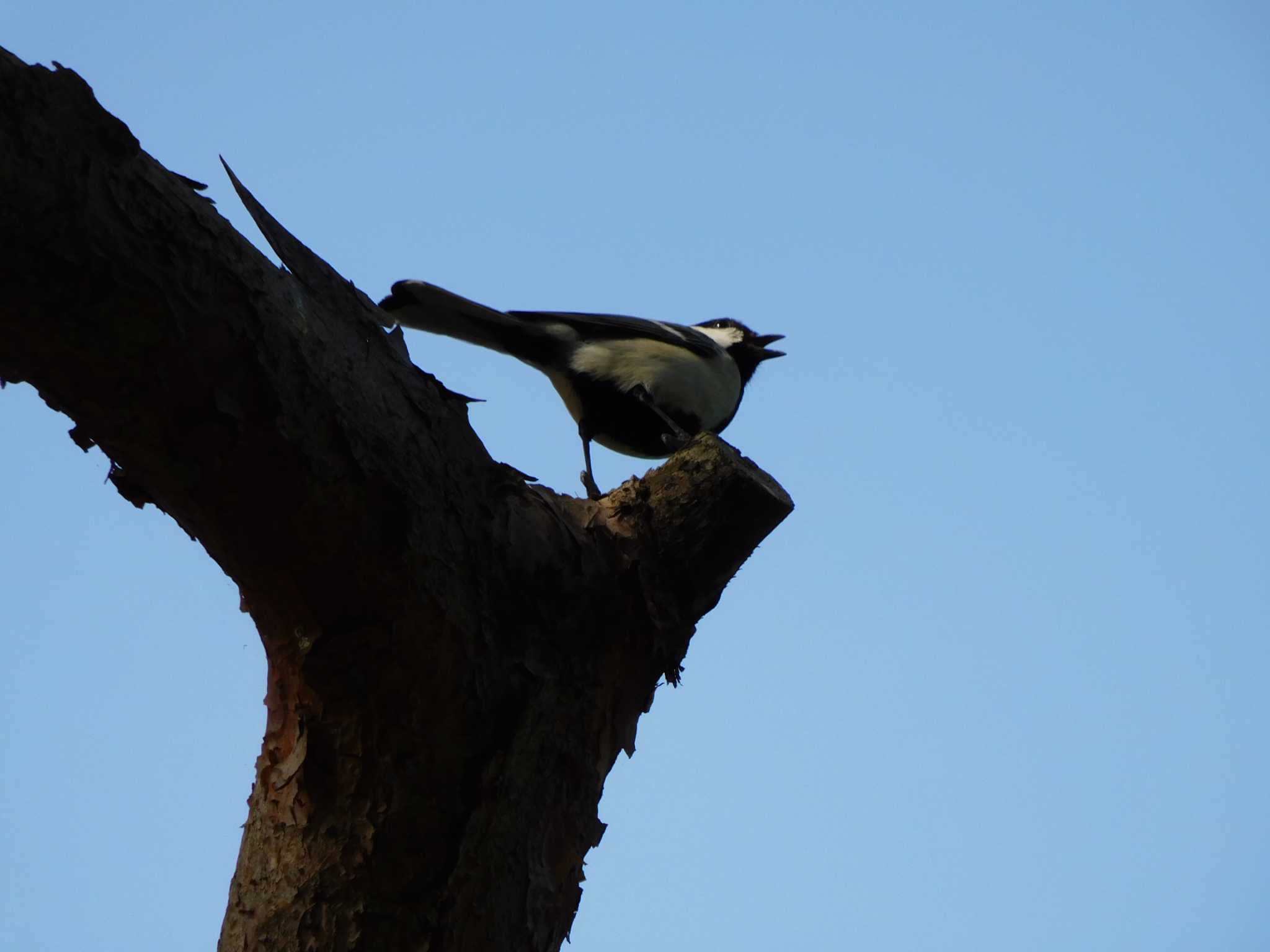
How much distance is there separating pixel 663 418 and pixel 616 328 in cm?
Answer: 47

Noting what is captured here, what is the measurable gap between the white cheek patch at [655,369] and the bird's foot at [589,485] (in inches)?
16.1

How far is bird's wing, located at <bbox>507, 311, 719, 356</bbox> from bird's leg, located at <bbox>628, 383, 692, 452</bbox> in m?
0.27

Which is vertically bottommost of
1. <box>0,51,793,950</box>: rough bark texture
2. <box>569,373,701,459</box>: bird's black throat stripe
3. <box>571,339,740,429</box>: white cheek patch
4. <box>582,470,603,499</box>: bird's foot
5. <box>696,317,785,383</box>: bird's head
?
<box>0,51,793,950</box>: rough bark texture

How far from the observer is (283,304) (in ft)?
7.64

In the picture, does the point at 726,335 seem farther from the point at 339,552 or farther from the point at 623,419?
the point at 339,552

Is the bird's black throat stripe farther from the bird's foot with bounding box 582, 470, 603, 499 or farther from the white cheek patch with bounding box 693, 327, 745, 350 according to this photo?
the white cheek patch with bounding box 693, 327, 745, 350

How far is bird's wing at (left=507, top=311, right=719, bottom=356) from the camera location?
496 cm

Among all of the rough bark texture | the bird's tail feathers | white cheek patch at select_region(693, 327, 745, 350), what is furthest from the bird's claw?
the rough bark texture

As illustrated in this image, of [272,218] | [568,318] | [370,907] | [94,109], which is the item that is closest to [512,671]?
[370,907]

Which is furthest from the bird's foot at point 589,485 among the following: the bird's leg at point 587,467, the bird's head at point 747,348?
the bird's head at point 747,348

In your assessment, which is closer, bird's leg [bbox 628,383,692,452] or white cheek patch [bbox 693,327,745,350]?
bird's leg [bbox 628,383,692,452]

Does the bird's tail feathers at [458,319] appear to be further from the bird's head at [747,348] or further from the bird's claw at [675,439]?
the bird's head at [747,348]

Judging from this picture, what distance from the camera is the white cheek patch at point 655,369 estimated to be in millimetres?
4969

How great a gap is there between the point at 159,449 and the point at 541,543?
38.7 inches
